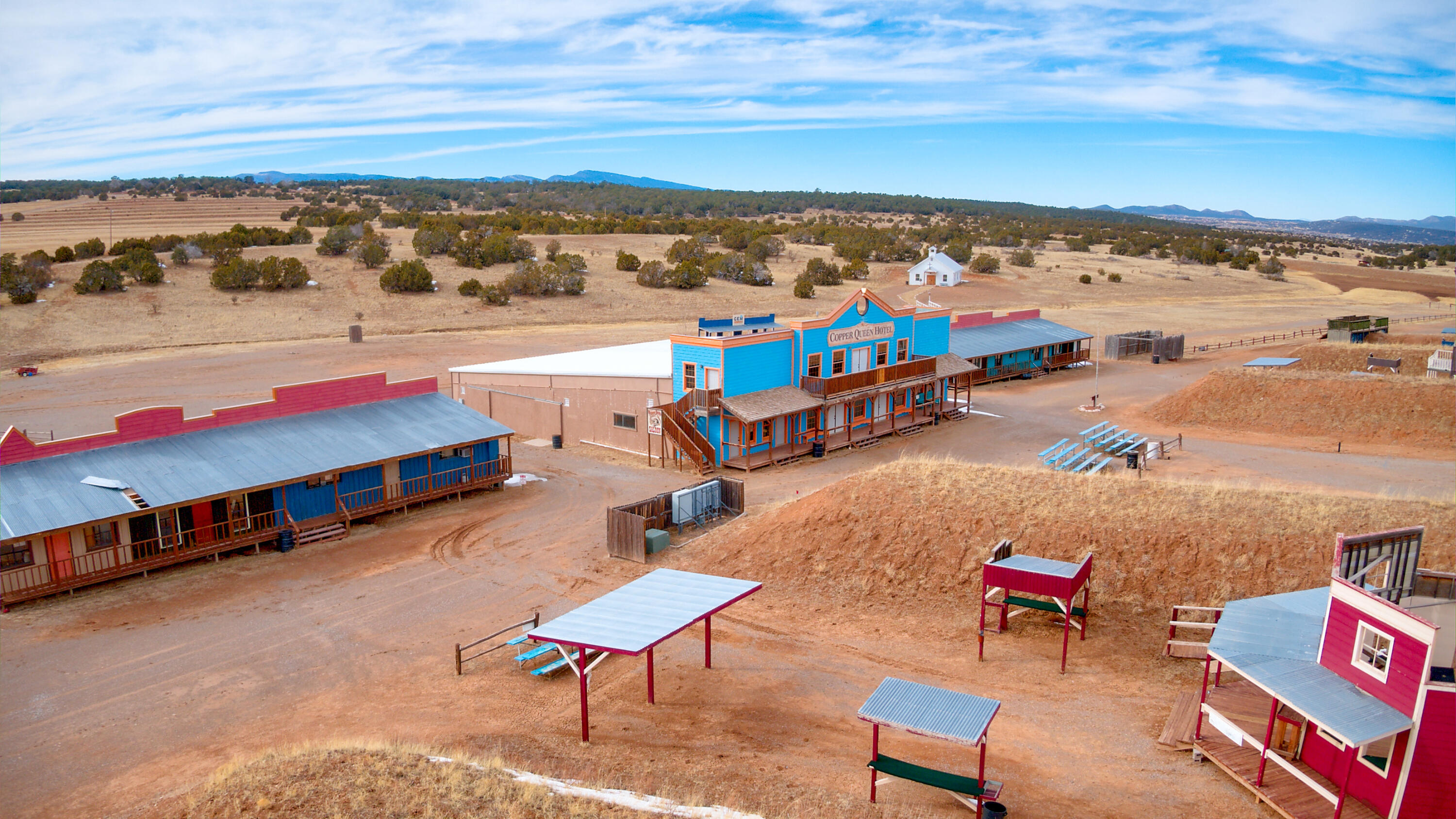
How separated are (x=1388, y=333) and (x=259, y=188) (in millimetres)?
178881

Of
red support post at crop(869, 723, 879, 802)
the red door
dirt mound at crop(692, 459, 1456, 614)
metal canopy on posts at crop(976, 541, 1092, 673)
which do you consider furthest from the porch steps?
red support post at crop(869, 723, 879, 802)

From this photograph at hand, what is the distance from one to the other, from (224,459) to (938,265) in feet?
267

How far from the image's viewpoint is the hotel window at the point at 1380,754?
42.1 ft

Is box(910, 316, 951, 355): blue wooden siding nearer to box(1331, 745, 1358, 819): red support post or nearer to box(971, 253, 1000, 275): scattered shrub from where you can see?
box(1331, 745, 1358, 819): red support post

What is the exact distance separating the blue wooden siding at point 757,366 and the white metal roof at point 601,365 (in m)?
3.04

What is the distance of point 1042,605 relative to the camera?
1978 cm

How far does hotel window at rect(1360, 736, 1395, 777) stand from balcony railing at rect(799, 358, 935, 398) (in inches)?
1020

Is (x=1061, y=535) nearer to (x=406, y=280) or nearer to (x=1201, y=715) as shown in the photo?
(x=1201, y=715)

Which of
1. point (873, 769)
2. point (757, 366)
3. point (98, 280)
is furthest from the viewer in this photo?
point (98, 280)

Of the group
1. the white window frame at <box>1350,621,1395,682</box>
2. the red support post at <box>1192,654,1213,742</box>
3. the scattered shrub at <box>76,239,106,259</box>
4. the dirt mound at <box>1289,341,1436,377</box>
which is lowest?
the red support post at <box>1192,654,1213,742</box>

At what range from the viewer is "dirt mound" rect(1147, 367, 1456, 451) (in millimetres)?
38969

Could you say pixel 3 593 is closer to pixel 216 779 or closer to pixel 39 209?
pixel 216 779

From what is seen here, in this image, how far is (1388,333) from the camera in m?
68.6

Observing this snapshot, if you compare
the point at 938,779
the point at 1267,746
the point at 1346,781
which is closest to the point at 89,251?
the point at 938,779
